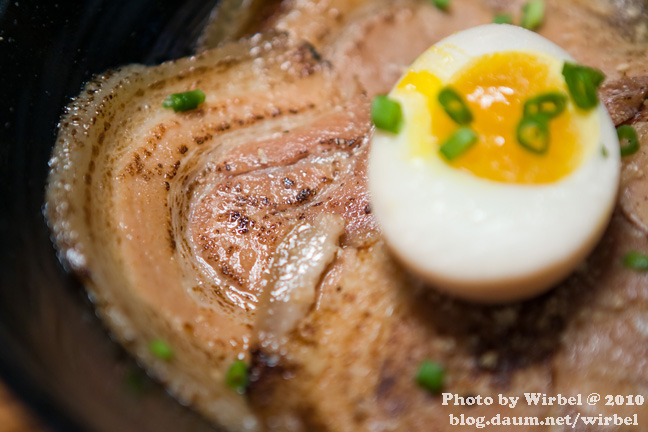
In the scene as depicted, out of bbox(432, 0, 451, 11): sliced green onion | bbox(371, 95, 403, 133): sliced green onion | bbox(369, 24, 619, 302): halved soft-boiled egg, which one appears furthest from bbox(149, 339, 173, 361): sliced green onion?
bbox(432, 0, 451, 11): sliced green onion

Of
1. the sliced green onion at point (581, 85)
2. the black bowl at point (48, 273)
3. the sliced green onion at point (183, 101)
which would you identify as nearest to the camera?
the black bowl at point (48, 273)

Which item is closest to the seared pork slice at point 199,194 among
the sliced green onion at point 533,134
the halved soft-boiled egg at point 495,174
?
the halved soft-boiled egg at point 495,174

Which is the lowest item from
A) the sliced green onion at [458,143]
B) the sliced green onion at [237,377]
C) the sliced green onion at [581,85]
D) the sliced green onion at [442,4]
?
the sliced green onion at [237,377]

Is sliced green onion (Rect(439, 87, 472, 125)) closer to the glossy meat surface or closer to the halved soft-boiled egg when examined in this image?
the halved soft-boiled egg

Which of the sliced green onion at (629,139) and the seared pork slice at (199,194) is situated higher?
the seared pork slice at (199,194)

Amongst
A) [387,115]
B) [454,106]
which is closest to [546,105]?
[454,106]

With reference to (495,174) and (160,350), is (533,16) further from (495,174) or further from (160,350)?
(160,350)

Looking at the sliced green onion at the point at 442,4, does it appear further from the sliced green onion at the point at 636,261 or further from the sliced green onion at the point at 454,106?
the sliced green onion at the point at 636,261
